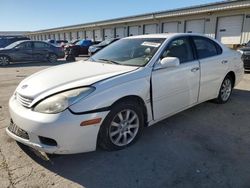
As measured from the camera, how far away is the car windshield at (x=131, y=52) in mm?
3465

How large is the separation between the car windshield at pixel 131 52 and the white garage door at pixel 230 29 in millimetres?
14746

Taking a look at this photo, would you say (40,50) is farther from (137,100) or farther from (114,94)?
(114,94)

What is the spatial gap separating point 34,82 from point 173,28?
19.7 metres

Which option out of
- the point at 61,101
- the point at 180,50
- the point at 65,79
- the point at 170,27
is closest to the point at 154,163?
the point at 61,101

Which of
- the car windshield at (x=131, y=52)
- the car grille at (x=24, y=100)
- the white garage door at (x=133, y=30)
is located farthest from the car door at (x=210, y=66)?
the white garage door at (x=133, y=30)

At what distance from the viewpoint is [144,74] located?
122 inches

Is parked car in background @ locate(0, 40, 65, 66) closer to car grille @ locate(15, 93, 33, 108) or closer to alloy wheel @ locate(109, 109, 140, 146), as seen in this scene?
car grille @ locate(15, 93, 33, 108)

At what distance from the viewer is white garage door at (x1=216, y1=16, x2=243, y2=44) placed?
16172mm

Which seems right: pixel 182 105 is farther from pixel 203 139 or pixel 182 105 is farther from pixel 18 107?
pixel 18 107

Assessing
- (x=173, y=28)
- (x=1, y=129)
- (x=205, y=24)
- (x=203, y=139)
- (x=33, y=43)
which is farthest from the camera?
(x=173, y=28)

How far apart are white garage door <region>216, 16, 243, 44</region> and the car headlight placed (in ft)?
54.3

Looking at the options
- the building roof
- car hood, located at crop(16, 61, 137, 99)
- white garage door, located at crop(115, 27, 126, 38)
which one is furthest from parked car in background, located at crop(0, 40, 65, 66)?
white garage door, located at crop(115, 27, 126, 38)

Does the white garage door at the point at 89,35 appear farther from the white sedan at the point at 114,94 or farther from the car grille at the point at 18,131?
the car grille at the point at 18,131

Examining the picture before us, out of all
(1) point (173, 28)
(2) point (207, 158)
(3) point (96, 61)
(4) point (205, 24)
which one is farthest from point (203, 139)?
(1) point (173, 28)
